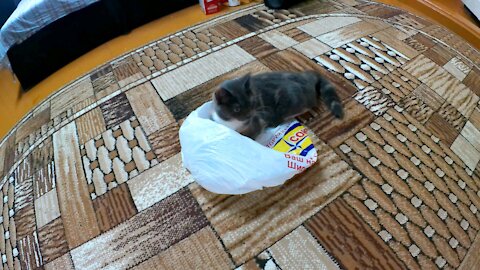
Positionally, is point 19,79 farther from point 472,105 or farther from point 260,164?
point 472,105

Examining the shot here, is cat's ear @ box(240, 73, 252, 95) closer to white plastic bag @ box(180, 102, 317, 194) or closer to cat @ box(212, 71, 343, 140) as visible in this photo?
cat @ box(212, 71, 343, 140)

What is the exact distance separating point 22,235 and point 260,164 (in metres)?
0.56

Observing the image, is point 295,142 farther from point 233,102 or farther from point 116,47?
point 116,47

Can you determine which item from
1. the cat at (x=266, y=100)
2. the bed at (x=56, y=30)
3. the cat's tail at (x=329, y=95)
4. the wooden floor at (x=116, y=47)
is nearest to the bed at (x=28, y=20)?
the bed at (x=56, y=30)

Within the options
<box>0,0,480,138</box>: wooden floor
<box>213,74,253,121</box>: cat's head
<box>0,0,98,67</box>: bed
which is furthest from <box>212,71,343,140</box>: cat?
<box>0,0,98,67</box>: bed

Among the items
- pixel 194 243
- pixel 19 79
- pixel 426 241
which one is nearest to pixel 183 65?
pixel 194 243

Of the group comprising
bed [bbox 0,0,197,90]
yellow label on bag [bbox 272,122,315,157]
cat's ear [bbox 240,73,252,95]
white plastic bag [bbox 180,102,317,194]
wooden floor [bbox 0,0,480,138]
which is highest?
cat's ear [bbox 240,73,252,95]

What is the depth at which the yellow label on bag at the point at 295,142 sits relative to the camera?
71 centimetres

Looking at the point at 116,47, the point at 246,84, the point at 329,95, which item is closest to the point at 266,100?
the point at 246,84

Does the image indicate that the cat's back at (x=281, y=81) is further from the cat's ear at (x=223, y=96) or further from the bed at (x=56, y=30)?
the bed at (x=56, y=30)

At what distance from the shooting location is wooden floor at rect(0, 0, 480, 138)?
153 cm

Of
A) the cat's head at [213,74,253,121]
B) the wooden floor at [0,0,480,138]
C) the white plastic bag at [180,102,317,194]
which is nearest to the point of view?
the white plastic bag at [180,102,317,194]

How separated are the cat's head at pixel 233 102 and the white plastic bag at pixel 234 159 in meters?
0.06

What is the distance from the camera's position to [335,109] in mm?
816
